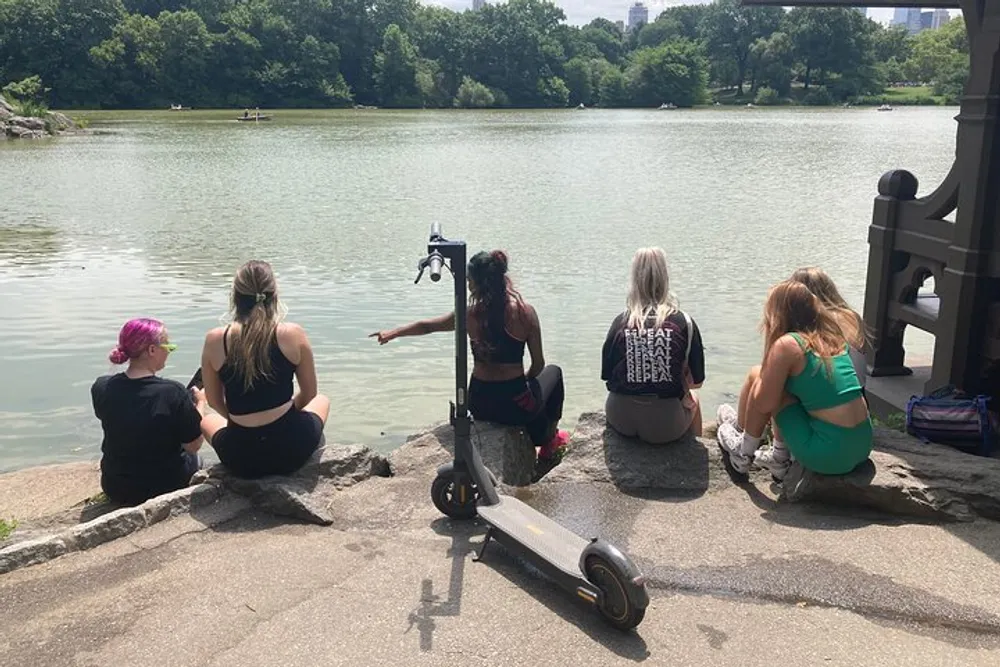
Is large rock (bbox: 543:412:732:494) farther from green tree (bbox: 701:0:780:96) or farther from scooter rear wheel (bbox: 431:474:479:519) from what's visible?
green tree (bbox: 701:0:780:96)

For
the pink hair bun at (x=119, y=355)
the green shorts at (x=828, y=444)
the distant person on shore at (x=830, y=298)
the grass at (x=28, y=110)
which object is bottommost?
the green shorts at (x=828, y=444)

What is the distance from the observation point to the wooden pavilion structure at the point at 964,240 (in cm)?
524

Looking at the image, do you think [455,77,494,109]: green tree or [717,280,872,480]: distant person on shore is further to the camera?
[455,77,494,109]: green tree

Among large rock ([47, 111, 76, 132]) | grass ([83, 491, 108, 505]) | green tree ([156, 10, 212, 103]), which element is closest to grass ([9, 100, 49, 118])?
large rock ([47, 111, 76, 132])

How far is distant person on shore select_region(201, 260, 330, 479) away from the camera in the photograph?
4203 millimetres

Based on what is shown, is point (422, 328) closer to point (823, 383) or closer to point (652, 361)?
point (652, 361)

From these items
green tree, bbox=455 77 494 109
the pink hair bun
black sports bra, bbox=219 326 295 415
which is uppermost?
green tree, bbox=455 77 494 109

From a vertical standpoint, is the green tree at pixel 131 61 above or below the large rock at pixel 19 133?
above

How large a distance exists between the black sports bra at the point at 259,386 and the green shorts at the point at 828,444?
7.31 ft

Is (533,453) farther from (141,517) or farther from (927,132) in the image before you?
(927,132)

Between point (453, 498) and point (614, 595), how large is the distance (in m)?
1.06

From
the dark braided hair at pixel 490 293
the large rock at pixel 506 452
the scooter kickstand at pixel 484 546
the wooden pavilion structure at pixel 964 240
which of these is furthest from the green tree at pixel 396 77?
the scooter kickstand at pixel 484 546

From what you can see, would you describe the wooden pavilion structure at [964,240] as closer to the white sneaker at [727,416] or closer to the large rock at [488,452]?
the white sneaker at [727,416]

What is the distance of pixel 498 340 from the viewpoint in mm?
4945
